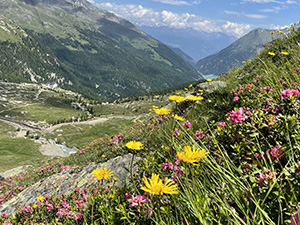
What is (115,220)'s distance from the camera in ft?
9.21

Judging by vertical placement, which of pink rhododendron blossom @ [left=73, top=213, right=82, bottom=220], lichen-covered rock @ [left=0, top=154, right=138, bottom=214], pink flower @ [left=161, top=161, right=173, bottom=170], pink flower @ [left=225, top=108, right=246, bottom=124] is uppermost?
pink flower @ [left=225, top=108, right=246, bottom=124]

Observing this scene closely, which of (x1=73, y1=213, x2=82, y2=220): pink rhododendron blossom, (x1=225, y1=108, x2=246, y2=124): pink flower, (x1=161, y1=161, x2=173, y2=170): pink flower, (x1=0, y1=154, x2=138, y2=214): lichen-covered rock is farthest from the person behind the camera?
(x1=0, y1=154, x2=138, y2=214): lichen-covered rock

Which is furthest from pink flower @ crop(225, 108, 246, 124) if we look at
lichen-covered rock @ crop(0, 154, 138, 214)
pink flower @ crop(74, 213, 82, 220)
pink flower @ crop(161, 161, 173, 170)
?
lichen-covered rock @ crop(0, 154, 138, 214)

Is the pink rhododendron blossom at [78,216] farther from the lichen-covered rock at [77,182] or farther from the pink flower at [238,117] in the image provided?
the pink flower at [238,117]

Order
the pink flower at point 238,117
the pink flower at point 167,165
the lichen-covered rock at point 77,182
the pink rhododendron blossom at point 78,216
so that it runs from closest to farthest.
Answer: the pink flower at point 238,117 < the pink flower at point 167,165 < the pink rhododendron blossom at point 78,216 < the lichen-covered rock at point 77,182

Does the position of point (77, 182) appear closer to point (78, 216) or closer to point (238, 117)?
point (78, 216)

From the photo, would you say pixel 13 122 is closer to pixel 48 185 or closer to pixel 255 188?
pixel 48 185

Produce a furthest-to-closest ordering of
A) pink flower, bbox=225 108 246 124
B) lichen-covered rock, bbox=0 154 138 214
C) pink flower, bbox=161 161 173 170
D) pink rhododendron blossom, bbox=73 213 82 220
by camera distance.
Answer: lichen-covered rock, bbox=0 154 138 214 < pink rhododendron blossom, bbox=73 213 82 220 < pink flower, bbox=161 161 173 170 < pink flower, bbox=225 108 246 124

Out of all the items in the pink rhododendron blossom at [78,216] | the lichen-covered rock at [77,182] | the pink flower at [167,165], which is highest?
the pink flower at [167,165]

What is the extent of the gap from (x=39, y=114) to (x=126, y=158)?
218 metres

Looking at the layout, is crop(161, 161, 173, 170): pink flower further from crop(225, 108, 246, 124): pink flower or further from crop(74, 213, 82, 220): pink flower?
crop(74, 213, 82, 220): pink flower

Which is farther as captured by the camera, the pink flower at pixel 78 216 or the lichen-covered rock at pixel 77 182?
the lichen-covered rock at pixel 77 182

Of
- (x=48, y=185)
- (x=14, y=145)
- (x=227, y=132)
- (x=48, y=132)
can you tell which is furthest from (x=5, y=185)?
(x=48, y=132)

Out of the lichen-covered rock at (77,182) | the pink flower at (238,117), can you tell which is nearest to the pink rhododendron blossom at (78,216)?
the lichen-covered rock at (77,182)
